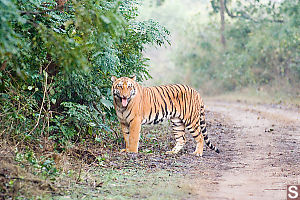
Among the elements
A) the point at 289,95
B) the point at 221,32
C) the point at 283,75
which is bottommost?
the point at 289,95

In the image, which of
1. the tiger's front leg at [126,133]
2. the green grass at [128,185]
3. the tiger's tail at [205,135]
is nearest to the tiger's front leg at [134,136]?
the tiger's front leg at [126,133]

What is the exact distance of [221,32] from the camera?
94.0 ft

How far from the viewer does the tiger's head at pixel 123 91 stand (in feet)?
25.8

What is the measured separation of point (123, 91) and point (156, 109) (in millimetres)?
979

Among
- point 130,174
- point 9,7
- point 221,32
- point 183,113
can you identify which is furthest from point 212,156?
point 221,32

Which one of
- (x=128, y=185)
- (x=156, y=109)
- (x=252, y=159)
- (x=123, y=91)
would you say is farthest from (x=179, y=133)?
(x=128, y=185)

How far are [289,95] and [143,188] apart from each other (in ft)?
58.3

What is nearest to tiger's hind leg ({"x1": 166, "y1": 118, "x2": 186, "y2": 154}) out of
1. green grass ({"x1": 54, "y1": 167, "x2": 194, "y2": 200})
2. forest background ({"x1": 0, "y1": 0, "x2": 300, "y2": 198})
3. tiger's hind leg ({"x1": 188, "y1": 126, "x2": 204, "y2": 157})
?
tiger's hind leg ({"x1": 188, "y1": 126, "x2": 204, "y2": 157})

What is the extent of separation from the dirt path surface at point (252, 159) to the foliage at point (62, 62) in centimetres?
207

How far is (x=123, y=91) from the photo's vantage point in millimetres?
7863

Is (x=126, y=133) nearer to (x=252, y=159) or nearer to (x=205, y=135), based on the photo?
(x=205, y=135)

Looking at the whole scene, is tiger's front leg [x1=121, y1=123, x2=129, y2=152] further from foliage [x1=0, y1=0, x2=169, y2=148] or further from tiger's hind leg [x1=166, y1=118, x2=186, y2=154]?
tiger's hind leg [x1=166, y1=118, x2=186, y2=154]

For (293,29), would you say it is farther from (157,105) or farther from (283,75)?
(157,105)

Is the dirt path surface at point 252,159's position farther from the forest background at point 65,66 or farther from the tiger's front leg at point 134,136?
the forest background at point 65,66
